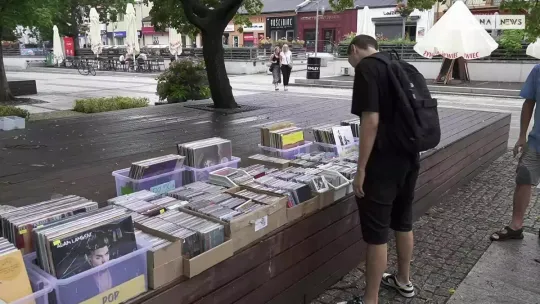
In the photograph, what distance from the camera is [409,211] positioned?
3178mm

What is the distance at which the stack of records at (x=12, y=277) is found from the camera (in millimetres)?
1747

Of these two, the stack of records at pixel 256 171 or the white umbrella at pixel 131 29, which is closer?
the stack of records at pixel 256 171

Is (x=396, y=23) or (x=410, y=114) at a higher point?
(x=396, y=23)

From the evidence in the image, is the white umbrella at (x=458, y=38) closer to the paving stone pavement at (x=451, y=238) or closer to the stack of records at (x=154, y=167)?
the paving stone pavement at (x=451, y=238)

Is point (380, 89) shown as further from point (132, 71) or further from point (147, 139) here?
point (132, 71)

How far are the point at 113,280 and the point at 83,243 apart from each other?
222 mm

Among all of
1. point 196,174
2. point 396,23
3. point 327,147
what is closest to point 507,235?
point 327,147

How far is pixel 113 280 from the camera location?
206cm

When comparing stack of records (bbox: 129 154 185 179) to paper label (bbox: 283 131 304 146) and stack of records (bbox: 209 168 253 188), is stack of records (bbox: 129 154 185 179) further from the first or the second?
paper label (bbox: 283 131 304 146)

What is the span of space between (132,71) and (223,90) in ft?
70.9

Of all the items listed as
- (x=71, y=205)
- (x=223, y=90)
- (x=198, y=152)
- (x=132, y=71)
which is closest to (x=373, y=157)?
(x=198, y=152)

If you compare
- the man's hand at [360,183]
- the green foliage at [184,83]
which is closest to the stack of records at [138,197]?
the man's hand at [360,183]

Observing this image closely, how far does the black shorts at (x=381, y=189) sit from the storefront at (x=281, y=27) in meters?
44.8

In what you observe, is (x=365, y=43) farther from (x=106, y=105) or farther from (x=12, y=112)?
(x=106, y=105)
